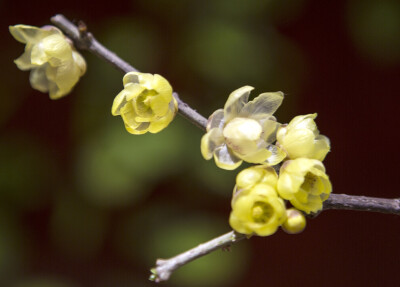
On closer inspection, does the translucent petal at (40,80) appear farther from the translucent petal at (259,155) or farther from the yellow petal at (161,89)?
the translucent petal at (259,155)

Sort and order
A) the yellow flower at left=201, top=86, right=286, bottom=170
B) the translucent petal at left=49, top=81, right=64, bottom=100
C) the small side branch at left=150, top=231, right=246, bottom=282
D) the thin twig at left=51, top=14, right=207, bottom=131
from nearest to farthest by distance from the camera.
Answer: the small side branch at left=150, top=231, right=246, bottom=282
the yellow flower at left=201, top=86, right=286, bottom=170
the thin twig at left=51, top=14, right=207, bottom=131
the translucent petal at left=49, top=81, right=64, bottom=100

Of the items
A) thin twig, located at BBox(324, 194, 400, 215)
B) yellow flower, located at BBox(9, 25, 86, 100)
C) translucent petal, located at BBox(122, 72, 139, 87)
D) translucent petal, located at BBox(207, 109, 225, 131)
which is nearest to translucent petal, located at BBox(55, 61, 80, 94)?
yellow flower, located at BBox(9, 25, 86, 100)

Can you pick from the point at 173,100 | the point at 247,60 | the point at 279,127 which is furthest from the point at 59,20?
the point at 247,60

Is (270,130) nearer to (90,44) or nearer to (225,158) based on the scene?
(225,158)

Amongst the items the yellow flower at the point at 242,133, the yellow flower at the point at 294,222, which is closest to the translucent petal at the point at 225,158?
the yellow flower at the point at 242,133

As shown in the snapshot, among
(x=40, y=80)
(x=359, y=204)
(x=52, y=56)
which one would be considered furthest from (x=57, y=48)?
(x=359, y=204)

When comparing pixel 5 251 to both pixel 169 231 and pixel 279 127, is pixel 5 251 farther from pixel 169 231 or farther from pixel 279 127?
pixel 279 127

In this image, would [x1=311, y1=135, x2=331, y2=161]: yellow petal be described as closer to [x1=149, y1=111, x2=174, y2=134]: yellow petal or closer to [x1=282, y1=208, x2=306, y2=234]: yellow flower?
[x1=282, y1=208, x2=306, y2=234]: yellow flower
